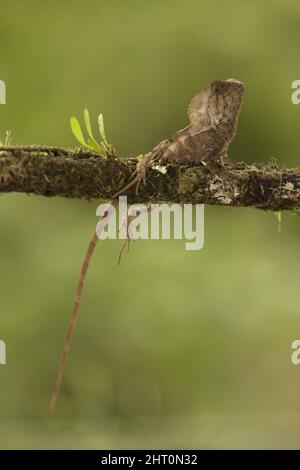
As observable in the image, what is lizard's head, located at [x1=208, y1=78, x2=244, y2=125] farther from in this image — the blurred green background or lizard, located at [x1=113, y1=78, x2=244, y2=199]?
the blurred green background

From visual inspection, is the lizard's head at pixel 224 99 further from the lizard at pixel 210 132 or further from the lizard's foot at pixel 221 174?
the lizard's foot at pixel 221 174

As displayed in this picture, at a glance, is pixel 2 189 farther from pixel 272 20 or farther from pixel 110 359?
pixel 272 20

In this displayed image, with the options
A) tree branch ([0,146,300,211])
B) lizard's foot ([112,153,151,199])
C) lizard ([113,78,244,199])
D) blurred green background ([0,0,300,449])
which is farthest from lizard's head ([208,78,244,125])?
blurred green background ([0,0,300,449])

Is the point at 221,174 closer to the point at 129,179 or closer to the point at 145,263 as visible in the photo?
the point at 129,179

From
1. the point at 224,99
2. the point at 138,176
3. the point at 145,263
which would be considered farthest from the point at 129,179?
the point at 145,263

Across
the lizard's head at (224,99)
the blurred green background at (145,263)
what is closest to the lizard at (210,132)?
the lizard's head at (224,99)

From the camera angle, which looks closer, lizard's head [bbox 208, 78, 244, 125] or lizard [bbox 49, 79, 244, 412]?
lizard [bbox 49, 79, 244, 412]
